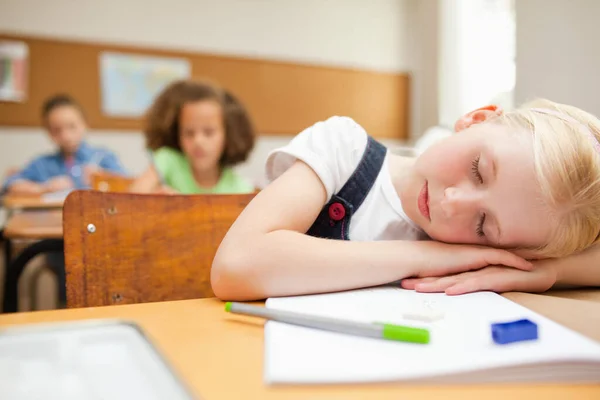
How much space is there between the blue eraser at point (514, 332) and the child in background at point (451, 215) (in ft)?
0.61

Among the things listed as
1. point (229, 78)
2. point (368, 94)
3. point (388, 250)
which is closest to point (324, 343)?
point (388, 250)

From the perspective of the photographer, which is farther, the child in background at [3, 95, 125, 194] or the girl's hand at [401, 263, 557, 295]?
the child in background at [3, 95, 125, 194]

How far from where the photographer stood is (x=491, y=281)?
0.61 meters

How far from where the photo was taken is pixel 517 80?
7.89ft

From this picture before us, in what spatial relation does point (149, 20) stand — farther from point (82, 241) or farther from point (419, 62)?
point (82, 241)

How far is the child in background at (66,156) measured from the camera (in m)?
3.13

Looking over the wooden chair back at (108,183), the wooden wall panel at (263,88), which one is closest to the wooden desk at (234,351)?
the wooden chair back at (108,183)

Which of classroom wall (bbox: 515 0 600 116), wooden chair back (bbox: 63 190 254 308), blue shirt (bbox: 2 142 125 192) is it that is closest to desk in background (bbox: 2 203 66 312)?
wooden chair back (bbox: 63 190 254 308)

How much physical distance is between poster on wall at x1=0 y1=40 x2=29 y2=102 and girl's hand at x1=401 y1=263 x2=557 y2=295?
3.52 metres

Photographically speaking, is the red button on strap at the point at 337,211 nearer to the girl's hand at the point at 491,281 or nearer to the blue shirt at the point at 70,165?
the girl's hand at the point at 491,281

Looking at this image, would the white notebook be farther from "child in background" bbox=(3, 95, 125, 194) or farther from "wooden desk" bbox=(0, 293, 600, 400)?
"child in background" bbox=(3, 95, 125, 194)

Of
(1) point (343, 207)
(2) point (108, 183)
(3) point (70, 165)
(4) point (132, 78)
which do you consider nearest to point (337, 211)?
(1) point (343, 207)

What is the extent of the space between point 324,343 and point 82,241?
1.53ft

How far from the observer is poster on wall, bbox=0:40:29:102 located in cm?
328
